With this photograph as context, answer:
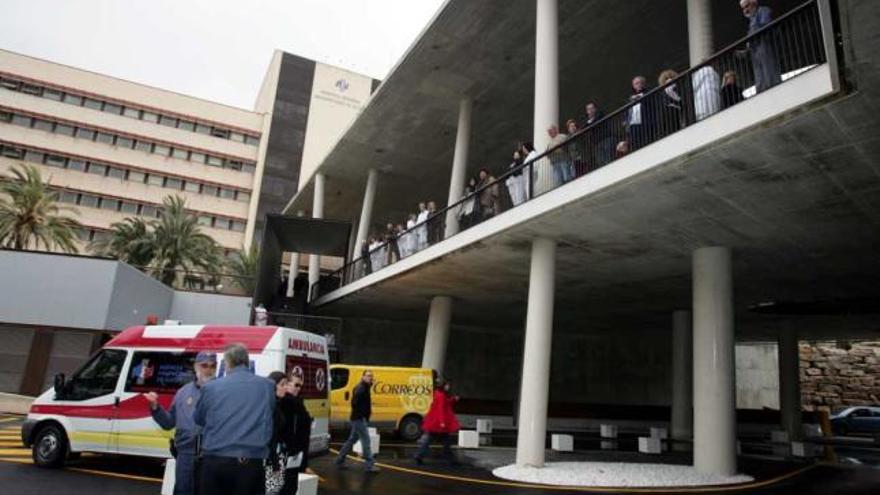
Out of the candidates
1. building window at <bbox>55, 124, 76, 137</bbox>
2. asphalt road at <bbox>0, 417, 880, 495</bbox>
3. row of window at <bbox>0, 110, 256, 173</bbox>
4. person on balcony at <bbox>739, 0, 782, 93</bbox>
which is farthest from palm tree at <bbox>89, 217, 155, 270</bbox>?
person on balcony at <bbox>739, 0, 782, 93</bbox>

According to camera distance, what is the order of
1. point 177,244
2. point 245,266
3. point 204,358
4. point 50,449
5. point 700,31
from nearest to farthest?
point 204,358
point 50,449
point 700,31
point 177,244
point 245,266

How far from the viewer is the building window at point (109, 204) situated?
48.5 metres

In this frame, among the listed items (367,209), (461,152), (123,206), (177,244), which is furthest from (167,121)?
(461,152)

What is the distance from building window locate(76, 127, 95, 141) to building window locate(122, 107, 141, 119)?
304 centimetres

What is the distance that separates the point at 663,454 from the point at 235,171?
45.9 meters

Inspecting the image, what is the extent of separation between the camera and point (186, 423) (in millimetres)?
5258

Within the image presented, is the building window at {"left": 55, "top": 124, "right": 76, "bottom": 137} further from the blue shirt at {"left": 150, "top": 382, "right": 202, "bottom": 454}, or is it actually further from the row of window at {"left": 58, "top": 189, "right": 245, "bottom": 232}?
the blue shirt at {"left": 150, "top": 382, "right": 202, "bottom": 454}

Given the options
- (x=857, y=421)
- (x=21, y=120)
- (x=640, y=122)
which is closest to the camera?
(x=640, y=122)

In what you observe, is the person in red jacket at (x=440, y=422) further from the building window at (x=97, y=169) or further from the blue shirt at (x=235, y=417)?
the building window at (x=97, y=169)

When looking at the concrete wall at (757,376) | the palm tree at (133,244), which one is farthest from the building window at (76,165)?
the concrete wall at (757,376)

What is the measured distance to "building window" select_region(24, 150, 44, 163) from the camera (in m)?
46.7

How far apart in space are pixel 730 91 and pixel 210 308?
24067 mm

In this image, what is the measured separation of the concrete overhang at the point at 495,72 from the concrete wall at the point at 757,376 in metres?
22.8

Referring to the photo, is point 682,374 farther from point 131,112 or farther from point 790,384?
point 131,112
